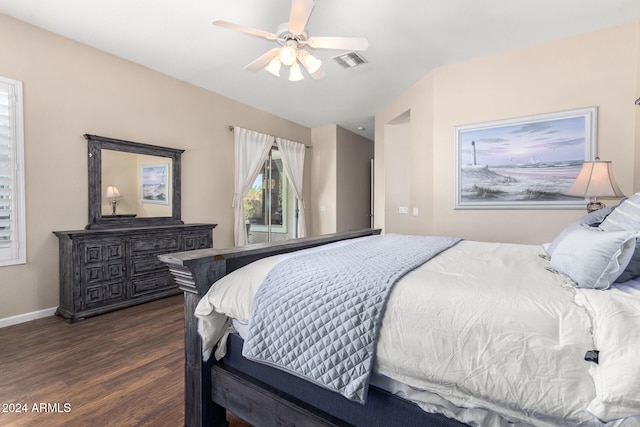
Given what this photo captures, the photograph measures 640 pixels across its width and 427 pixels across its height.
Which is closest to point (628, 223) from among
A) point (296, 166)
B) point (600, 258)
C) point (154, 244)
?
point (600, 258)

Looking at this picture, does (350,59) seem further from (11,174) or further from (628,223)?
(11,174)

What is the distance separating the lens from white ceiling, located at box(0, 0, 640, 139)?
8.23 feet

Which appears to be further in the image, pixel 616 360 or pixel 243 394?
pixel 243 394

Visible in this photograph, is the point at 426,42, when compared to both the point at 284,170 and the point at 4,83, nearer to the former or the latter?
the point at 284,170

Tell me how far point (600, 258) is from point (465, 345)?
23.7 inches

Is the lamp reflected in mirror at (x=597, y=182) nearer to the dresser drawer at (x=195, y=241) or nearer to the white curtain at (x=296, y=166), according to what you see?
the dresser drawer at (x=195, y=241)

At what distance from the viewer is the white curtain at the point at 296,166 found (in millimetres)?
5430

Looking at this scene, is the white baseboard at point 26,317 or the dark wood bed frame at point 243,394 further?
the white baseboard at point 26,317

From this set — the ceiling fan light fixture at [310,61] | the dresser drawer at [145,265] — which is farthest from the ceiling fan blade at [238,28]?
the dresser drawer at [145,265]

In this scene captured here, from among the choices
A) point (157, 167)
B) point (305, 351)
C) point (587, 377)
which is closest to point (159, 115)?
point (157, 167)

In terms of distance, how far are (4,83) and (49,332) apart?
2199mm

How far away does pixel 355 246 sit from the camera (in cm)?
195

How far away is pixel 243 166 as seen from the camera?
4707 mm

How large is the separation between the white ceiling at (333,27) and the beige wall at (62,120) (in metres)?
0.18
